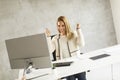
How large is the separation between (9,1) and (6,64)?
4.09 ft

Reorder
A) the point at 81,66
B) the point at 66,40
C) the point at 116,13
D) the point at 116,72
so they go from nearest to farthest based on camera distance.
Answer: the point at 81,66 → the point at 66,40 → the point at 116,72 → the point at 116,13

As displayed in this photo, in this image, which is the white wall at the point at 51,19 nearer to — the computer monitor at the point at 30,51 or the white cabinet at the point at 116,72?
the white cabinet at the point at 116,72

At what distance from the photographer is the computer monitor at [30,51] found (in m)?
2.22

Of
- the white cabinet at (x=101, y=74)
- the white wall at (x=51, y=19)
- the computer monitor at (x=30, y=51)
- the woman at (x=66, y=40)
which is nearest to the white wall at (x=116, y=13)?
the white wall at (x=51, y=19)

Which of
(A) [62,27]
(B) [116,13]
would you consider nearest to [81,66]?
(A) [62,27]

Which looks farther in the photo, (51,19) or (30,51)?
(51,19)

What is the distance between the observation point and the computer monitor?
2.22 metres

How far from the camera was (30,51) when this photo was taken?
2287mm

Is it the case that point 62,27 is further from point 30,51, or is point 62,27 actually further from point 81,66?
point 30,51

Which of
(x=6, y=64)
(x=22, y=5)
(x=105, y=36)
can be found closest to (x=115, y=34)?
(x=105, y=36)

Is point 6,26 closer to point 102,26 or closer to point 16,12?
point 16,12

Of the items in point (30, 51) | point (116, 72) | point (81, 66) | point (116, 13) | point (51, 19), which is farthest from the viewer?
point (116, 13)

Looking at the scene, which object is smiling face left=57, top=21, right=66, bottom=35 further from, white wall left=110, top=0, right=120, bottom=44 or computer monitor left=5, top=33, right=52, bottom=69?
white wall left=110, top=0, right=120, bottom=44

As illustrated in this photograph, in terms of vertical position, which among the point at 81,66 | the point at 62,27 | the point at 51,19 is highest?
the point at 51,19
